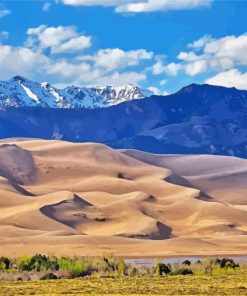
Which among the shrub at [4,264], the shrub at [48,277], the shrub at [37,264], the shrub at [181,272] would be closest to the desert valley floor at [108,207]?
the shrub at [4,264]

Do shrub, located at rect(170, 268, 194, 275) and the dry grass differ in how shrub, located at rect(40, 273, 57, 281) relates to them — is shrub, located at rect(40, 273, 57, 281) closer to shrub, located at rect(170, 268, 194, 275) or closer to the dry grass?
the dry grass

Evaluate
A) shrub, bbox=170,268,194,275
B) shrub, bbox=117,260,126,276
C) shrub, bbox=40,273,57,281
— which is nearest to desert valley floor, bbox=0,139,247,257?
shrub, bbox=117,260,126,276

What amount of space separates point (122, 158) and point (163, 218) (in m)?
55.6

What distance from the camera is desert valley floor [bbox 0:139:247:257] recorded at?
10875cm

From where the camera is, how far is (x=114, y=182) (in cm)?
16462

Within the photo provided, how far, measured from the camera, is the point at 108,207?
138500mm

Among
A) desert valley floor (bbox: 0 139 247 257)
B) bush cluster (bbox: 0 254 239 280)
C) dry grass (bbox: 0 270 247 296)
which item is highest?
desert valley floor (bbox: 0 139 247 257)

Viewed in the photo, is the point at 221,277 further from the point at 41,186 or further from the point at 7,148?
the point at 7,148

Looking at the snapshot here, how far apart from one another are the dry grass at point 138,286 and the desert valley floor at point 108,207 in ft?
139

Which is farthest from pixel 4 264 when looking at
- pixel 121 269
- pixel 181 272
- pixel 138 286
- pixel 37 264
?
pixel 138 286

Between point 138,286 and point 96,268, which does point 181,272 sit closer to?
point 96,268

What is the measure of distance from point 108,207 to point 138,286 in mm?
88563

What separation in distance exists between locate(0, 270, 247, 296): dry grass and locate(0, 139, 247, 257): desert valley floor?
4248cm

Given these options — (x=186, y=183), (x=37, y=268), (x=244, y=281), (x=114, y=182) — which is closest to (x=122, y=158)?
(x=186, y=183)
